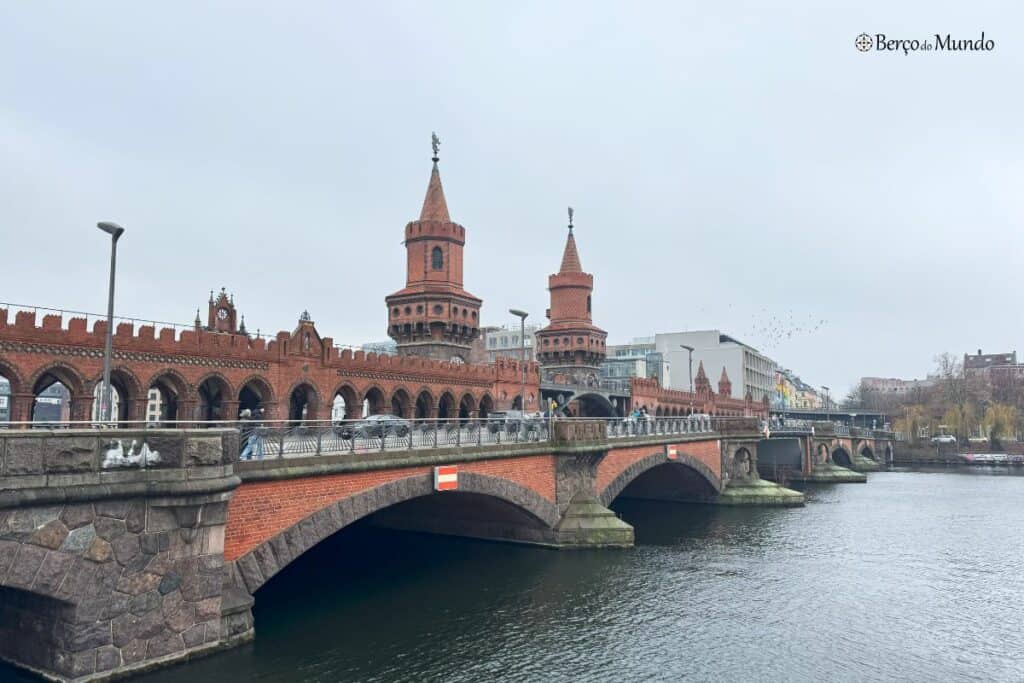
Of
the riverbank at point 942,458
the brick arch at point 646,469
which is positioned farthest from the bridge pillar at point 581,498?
the riverbank at point 942,458

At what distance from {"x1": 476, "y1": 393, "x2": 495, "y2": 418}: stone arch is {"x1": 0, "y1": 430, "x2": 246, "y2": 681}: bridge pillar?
40.9 m

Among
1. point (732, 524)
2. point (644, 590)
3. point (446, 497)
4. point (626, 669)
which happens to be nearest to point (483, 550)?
point (446, 497)

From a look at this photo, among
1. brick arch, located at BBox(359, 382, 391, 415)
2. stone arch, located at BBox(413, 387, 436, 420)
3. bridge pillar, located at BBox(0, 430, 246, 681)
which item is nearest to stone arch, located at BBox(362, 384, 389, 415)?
brick arch, located at BBox(359, 382, 391, 415)

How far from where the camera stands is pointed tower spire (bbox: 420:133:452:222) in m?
62.0

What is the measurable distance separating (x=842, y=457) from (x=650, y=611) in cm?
8339

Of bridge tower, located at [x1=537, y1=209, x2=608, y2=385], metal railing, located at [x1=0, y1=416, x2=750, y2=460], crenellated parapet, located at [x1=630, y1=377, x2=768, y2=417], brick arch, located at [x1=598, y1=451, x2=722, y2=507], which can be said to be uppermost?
bridge tower, located at [x1=537, y1=209, x2=608, y2=385]

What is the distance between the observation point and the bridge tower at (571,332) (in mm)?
78938

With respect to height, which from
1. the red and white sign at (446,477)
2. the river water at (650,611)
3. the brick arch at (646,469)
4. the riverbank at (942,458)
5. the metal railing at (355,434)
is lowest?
the river water at (650,611)

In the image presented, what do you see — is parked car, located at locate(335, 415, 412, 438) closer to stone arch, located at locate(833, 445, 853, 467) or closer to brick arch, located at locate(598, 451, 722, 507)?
brick arch, located at locate(598, 451, 722, 507)

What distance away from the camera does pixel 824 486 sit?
243 ft

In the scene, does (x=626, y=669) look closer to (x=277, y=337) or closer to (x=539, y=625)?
(x=539, y=625)

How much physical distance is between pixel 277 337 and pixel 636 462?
71.2 ft

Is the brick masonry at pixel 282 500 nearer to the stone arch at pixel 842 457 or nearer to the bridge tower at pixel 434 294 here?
the bridge tower at pixel 434 294

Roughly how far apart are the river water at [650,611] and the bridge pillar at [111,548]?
48.5 inches
